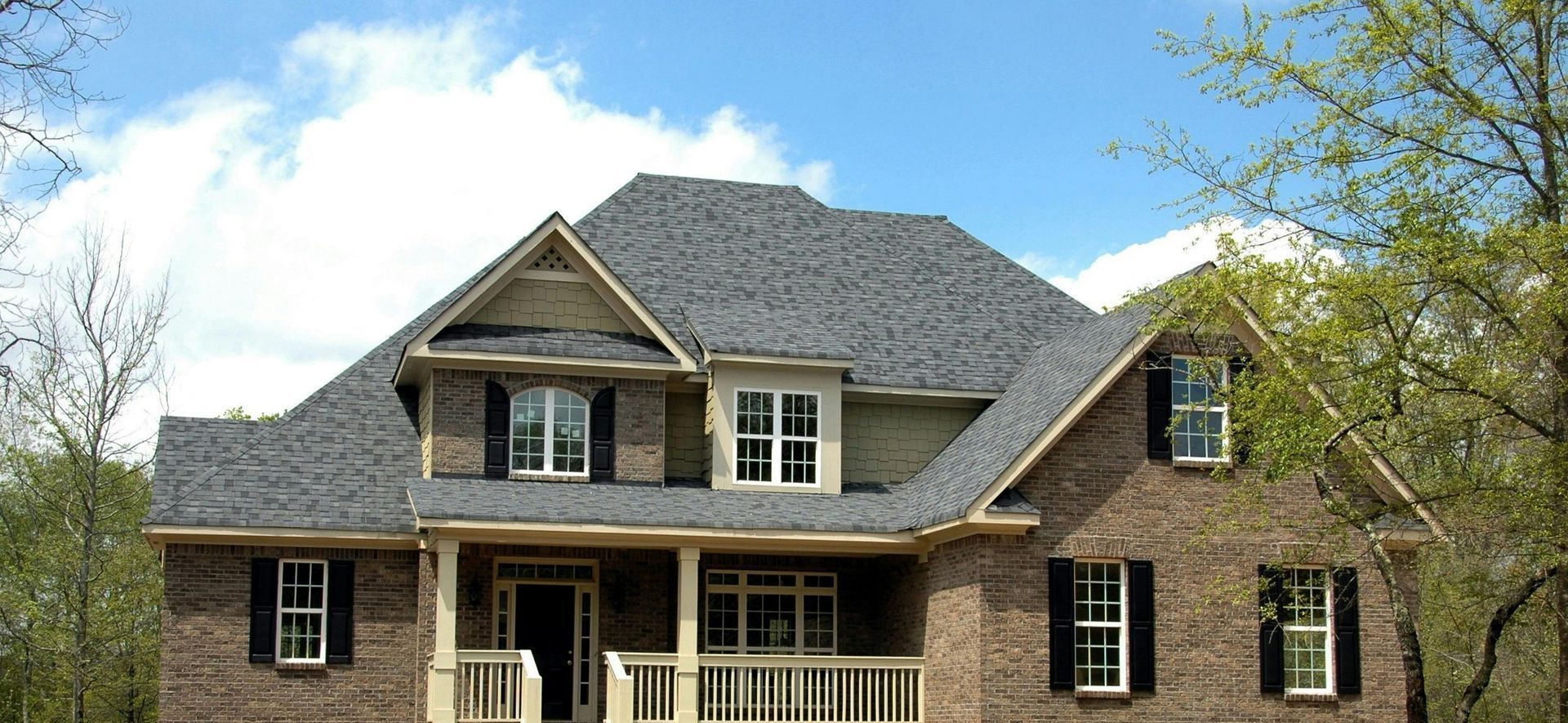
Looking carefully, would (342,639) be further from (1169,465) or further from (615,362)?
(1169,465)

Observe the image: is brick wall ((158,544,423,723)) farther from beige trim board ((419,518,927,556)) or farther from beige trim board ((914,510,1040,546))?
beige trim board ((914,510,1040,546))

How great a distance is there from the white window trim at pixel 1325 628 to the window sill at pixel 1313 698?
1.6 inches

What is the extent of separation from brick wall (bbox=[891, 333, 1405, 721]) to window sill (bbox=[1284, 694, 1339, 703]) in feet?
0.19

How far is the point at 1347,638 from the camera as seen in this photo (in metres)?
20.9

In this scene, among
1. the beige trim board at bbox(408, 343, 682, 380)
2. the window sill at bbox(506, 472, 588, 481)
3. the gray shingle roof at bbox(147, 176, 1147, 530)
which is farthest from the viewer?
the window sill at bbox(506, 472, 588, 481)

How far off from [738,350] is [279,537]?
21.8ft

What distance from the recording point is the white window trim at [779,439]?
2266 centimetres

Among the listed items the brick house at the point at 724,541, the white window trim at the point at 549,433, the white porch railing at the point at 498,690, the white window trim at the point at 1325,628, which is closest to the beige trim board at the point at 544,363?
the brick house at the point at 724,541

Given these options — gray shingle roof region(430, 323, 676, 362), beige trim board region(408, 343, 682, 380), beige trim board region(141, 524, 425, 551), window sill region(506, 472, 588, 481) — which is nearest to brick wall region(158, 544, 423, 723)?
beige trim board region(141, 524, 425, 551)

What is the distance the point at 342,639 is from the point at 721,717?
17.2 feet

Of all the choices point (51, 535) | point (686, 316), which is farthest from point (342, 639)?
point (51, 535)

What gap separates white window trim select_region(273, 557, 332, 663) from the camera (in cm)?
2114

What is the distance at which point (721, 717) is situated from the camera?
20.5 meters

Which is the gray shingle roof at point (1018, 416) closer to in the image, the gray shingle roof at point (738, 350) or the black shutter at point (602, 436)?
the gray shingle roof at point (738, 350)
